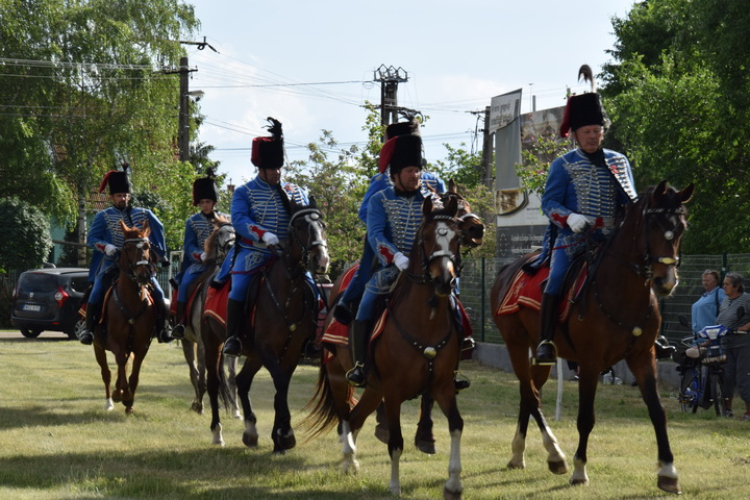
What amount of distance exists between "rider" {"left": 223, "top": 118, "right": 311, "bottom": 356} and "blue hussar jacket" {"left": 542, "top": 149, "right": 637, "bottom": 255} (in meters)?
2.77

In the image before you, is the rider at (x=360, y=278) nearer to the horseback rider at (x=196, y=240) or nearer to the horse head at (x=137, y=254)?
the horse head at (x=137, y=254)

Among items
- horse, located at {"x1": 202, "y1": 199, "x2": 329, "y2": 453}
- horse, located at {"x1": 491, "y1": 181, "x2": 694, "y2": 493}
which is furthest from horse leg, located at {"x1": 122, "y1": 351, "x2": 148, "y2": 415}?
horse, located at {"x1": 491, "y1": 181, "x2": 694, "y2": 493}

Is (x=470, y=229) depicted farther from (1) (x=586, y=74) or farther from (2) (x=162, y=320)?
(2) (x=162, y=320)

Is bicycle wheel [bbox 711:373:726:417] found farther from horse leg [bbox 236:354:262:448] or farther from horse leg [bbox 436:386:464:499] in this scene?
horse leg [bbox 436:386:464:499]

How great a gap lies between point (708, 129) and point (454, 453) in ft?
56.2

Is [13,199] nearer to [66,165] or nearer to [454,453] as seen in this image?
[66,165]

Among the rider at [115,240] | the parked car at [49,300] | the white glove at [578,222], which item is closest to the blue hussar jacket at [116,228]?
the rider at [115,240]

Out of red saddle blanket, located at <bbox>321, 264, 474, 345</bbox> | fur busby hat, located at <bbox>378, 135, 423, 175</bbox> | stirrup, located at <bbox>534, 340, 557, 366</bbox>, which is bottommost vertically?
stirrup, located at <bbox>534, 340, 557, 366</bbox>

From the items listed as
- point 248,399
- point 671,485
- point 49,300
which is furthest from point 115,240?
point 49,300

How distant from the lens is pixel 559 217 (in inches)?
371

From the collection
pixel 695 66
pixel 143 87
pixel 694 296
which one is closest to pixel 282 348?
pixel 694 296

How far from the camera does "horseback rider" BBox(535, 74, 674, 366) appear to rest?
932cm

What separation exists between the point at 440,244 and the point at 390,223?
119 centimetres

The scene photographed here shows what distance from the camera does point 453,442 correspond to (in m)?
8.26
